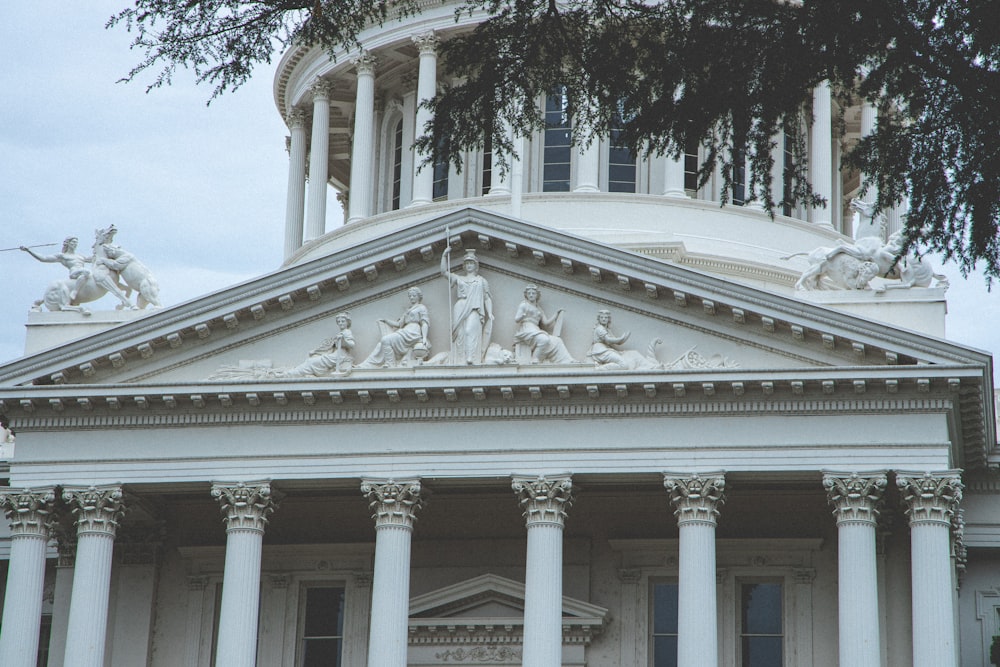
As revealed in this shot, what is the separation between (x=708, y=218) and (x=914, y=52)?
1046 inches

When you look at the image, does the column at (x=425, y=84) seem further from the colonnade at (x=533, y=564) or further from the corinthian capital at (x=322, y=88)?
the colonnade at (x=533, y=564)

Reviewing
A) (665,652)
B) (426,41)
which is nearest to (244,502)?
(665,652)

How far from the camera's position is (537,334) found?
2836 centimetres

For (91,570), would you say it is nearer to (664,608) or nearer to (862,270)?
(664,608)

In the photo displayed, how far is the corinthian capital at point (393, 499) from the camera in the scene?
93.2 ft

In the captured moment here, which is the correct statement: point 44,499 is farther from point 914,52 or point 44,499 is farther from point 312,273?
point 914,52

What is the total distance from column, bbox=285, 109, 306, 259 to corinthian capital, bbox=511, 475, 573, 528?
60.9 feet

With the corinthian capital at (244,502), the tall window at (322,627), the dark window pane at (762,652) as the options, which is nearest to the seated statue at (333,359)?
the corinthian capital at (244,502)

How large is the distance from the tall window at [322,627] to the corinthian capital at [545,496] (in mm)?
5080

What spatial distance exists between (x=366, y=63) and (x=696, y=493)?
18.8m

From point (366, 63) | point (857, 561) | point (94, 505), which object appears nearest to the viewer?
point (857, 561)

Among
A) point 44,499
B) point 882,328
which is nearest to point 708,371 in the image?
point 882,328

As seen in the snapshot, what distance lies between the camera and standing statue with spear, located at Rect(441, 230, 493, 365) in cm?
2848

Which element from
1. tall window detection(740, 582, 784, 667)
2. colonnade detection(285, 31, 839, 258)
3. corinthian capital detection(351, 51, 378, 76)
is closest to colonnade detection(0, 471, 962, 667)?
tall window detection(740, 582, 784, 667)
